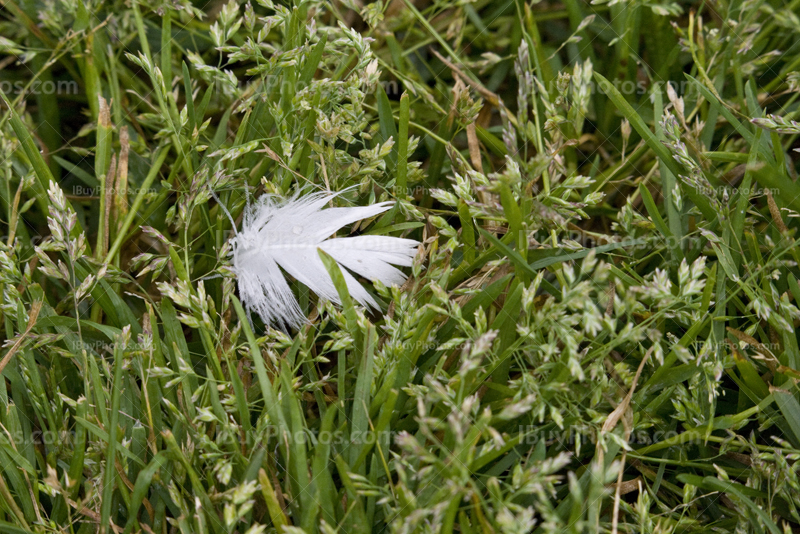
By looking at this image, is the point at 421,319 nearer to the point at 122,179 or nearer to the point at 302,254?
the point at 302,254

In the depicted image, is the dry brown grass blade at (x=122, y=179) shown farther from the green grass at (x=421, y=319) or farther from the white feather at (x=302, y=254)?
the white feather at (x=302, y=254)

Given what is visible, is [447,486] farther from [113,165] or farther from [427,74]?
[427,74]

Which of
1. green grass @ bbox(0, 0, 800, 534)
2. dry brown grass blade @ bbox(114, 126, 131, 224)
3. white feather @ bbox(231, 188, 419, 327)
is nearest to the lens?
green grass @ bbox(0, 0, 800, 534)

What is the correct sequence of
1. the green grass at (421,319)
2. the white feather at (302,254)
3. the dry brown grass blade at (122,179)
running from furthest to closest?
the dry brown grass blade at (122,179) → the white feather at (302,254) → the green grass at (421,319)

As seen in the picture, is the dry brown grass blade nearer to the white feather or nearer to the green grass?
the green grass

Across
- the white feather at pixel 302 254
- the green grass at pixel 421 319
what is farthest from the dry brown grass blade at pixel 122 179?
the white feather at pixel 302 254

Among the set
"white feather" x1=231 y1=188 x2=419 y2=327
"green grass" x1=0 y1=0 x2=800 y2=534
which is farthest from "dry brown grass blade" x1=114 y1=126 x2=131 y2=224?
"white feather" x1=231 y1=188 x2=419 y2=327

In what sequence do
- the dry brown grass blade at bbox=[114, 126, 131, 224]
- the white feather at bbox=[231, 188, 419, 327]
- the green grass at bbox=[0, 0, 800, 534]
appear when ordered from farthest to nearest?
the dry brown grass blade at bbox=[114, 126, 131, 224], the white feather at bbox=[231, 188, 419, 327], the green grass at bbox=[0, 0, 800, 534]
